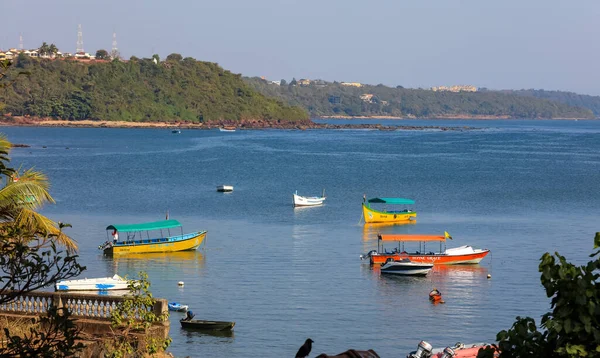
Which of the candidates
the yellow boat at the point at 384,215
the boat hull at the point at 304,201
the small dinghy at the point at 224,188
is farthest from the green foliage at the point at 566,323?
the small dinghy at the point at 224,188

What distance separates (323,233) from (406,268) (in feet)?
40.0

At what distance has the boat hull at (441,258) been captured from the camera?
130 ft

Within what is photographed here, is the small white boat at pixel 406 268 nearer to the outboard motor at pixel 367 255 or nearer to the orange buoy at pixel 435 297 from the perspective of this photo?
the outboard motor at pixel 367 255

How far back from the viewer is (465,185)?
265 ft

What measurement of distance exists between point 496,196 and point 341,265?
114 ft

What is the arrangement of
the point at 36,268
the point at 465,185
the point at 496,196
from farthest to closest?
the point at 465,185
the point at 496,196
the point at 36,268

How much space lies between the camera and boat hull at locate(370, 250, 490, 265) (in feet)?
130

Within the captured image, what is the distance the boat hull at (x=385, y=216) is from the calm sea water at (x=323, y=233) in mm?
1420

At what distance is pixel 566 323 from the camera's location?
7562mm

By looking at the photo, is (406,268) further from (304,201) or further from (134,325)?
(304,201)

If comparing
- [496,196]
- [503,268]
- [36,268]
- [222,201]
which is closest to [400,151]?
[496,196]

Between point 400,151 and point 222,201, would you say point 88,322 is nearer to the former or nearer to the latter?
point 222,201

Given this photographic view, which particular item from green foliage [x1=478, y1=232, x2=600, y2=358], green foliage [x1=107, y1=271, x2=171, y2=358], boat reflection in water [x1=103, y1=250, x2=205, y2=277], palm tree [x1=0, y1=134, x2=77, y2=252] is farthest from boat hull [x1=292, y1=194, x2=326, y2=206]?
green foliage [x1=478, y1=232, x2=600, y2=358]

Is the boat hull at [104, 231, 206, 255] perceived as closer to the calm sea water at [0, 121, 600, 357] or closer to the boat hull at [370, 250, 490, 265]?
the calm sea water at [0, 121, 600, 357]
